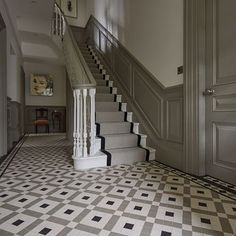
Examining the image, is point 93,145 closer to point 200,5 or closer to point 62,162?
point 62,162

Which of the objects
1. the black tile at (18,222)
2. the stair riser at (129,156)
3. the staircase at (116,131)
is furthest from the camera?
the staircase at (116,131)

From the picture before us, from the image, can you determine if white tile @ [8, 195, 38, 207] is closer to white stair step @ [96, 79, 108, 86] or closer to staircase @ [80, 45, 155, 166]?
staircase @ [80, 45, 155, 166]

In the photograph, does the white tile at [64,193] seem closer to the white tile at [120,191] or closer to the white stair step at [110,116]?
the white tile at [120,191]

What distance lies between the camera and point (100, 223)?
1433mm

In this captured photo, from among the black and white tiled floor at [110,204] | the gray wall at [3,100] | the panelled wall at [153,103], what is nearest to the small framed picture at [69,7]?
the panelled wall at [153,103]

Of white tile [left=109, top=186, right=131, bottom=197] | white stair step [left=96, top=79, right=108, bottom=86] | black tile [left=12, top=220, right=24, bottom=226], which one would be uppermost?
white stair step [left=96, top=79, right=108, bottom=86]

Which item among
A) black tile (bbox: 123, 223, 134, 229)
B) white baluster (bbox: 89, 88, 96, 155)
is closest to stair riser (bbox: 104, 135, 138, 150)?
white baluster (bbox: 89, 88, 96, 155)

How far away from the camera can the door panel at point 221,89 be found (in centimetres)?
211

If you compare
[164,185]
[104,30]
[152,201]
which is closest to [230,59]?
[164,185]

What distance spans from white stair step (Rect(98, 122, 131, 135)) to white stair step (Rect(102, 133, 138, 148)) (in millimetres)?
125

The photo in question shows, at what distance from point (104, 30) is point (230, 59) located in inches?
163

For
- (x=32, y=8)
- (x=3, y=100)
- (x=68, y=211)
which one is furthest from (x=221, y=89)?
(x=32, y=8)

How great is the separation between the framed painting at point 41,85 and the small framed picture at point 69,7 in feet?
8.57

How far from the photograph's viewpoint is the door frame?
7.83 feet
